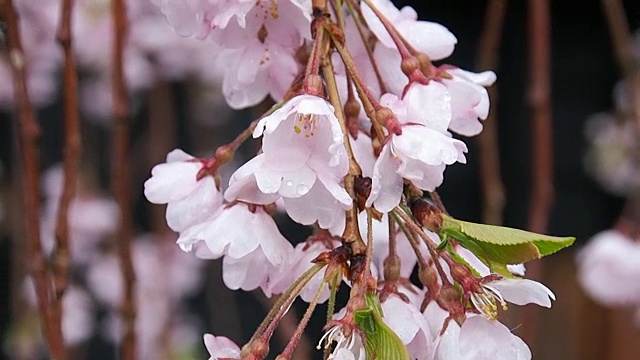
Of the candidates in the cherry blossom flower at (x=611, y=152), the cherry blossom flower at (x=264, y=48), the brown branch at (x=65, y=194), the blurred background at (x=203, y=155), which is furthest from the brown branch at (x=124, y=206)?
the cherry blossom flower at (x=611, y=152)

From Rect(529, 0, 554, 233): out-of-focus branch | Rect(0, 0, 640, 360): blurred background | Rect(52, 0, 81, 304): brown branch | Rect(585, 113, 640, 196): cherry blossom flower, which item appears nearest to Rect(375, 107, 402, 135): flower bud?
Rect(52, 0, 81, 304): brown branch

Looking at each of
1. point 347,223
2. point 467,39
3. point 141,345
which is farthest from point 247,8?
point 467,39

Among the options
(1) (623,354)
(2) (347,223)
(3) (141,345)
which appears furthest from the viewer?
(1) (623,354)

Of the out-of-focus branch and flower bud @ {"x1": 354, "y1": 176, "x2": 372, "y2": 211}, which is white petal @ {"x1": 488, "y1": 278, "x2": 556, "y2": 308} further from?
the out-of-focus branch

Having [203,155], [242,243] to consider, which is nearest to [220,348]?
[242,243]

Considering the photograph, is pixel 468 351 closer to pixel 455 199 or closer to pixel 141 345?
pixel 141 345

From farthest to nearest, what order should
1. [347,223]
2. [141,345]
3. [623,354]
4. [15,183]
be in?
[623,354]
[141,345]
[15,183]
[347,223]
